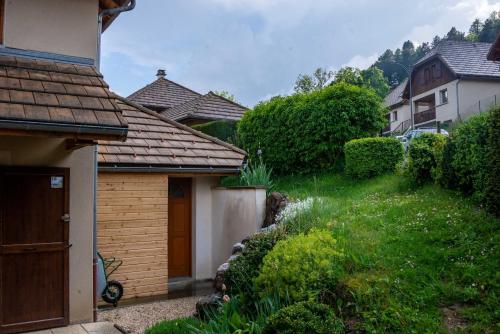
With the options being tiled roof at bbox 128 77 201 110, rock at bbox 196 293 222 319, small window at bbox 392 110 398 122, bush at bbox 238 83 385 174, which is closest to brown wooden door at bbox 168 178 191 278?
bush at bbox 238 83 385 174

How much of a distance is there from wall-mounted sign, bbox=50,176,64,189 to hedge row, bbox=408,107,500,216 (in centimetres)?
664

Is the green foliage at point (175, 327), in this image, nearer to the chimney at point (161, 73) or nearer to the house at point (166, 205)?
the house at point (166, 205)

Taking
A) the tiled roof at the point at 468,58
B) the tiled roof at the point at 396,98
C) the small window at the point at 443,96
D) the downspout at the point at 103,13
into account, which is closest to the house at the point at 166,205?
the downspout at the point at 103,13

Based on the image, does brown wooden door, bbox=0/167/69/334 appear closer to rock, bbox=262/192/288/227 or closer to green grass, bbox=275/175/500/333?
green grass, bbox=275/175/500/333

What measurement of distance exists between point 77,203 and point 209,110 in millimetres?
12820

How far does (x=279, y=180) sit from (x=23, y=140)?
27.9ft

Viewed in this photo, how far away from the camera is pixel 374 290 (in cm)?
518

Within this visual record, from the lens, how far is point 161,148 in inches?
433

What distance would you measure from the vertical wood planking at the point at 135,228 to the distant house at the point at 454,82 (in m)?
23.8

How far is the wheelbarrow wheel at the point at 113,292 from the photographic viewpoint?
29.5 ft

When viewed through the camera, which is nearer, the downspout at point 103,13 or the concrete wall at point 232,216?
the downspout at point 103,13

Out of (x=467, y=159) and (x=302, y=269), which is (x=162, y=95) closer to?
(x=467, y=159)

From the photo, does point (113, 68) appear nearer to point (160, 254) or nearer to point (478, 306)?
point (160, 254)

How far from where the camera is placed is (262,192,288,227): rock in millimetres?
10398
